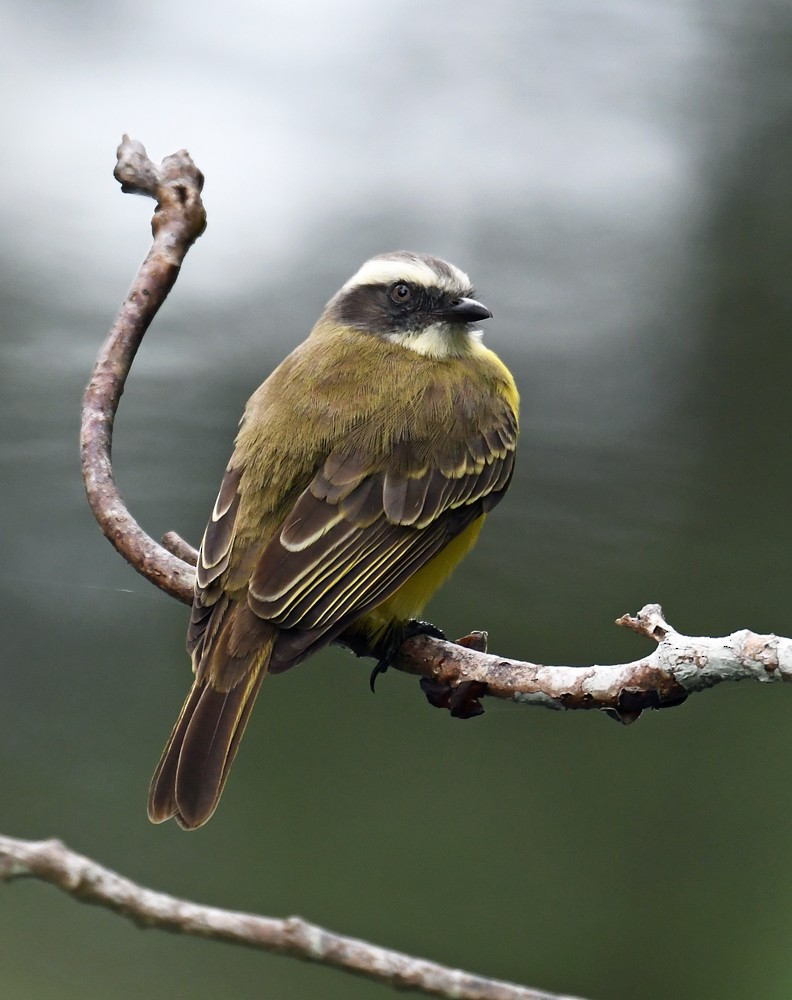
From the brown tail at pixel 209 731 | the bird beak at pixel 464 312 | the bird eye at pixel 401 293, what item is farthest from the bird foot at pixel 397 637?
the bird eye at pixel 401 293

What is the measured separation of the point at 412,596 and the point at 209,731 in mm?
727

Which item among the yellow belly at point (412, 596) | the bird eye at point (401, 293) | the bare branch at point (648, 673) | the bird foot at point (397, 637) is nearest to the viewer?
the bare branch at point (648, 673)

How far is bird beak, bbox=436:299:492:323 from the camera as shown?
13.1 feet

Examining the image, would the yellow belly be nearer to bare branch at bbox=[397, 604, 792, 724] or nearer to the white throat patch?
the white throat patch

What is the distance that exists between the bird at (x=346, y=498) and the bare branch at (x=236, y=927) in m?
1.41

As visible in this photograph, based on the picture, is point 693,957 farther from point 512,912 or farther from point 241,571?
point 241,571

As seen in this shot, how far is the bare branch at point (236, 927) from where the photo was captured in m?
1.37

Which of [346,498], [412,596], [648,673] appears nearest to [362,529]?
[346,498]

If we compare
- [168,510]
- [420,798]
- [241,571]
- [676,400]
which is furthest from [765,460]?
[241,571]

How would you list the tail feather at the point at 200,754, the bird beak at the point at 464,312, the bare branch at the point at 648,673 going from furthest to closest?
the bird beak at the point at 464,312 → the tail feather at the point at 200,754 → the bare branch at the point at 648,673

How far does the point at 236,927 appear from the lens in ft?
4.71

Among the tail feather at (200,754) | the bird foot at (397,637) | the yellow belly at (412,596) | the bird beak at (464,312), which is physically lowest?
the tail feather at (200,754)

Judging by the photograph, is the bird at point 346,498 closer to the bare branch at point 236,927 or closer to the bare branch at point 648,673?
the bare branch at point 648,673

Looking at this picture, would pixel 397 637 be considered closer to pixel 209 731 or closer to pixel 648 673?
pixel 209 731
